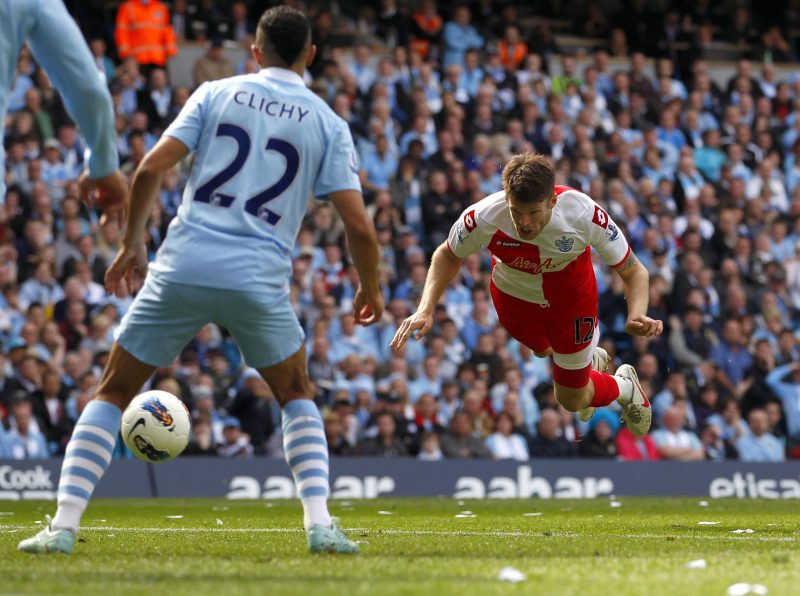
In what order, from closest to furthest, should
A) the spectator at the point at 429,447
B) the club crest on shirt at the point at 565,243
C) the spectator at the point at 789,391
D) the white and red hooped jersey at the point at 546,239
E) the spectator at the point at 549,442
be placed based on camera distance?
the white and red hooped jersey at the point at 546,239 < the club crest on shirt at the point at 565,243 < the spectator at the point at 429,447 < the spectator at the point at 549,442 < the spectator at the point at 789,391

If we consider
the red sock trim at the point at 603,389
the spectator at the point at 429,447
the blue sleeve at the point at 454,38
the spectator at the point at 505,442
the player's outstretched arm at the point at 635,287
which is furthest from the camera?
the blue sleeve at the point at 454,38

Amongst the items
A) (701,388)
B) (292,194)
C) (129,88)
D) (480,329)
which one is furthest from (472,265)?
(292,194)

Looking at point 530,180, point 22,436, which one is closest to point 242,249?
point 530,180

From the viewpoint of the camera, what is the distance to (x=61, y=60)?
6809mm

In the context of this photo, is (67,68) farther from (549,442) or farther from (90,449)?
(549,442)

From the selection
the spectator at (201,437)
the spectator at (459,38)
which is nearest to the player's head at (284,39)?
the spectator at (201,437)

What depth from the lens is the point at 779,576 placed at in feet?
21.1

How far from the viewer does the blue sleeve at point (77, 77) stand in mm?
6812

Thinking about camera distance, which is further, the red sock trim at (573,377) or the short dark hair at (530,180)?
the red sock trim at (573,377)

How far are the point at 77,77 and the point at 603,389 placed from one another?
6098mm

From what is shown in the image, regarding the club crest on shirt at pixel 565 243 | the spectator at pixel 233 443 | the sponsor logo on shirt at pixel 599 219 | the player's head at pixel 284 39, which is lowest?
the spectator at pixel 233 443

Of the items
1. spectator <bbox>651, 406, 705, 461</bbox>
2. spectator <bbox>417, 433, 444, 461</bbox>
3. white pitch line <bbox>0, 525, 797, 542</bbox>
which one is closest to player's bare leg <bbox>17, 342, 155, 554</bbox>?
white pitch line <bbox>0, 525, 797, 542</bbox>

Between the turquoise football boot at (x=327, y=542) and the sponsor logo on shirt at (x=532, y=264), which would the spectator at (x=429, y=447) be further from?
the turquoise football boot at (x=327, y=542)

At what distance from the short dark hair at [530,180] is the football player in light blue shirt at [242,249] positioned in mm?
1788
